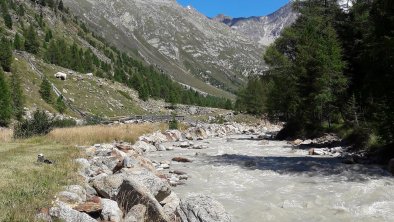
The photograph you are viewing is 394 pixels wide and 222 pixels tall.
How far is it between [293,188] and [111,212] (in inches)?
374

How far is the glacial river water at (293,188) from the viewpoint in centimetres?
1374

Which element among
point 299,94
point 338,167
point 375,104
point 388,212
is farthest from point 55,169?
point 299,94

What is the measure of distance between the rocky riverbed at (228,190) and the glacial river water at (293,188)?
32mm

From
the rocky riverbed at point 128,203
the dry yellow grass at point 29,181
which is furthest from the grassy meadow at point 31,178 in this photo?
the rocky riverbed at point 128,203

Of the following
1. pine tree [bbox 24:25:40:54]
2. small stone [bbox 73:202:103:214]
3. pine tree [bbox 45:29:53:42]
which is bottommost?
small stone [bbox 73:202:103:214]

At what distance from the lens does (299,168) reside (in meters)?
22.8

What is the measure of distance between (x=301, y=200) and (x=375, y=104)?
42.2ft

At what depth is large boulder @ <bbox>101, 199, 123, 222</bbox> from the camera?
10.4 metres

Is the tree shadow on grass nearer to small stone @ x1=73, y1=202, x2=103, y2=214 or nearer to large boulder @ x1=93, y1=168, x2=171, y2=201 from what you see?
large boulder @ x1=93, y1=168, x2=171, y2=201

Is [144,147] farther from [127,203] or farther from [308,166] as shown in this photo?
[127,203]

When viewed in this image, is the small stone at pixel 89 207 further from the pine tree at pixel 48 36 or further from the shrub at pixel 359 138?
the pine tree at pixel 48 36

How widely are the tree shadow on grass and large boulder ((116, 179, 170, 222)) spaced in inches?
439

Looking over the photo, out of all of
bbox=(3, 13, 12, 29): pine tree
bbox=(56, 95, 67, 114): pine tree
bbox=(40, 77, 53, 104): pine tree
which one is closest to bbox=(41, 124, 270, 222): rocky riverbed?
bbox=(56, 95, 67, 114): pine tree

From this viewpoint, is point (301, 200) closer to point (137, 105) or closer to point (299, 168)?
point (299, 168)
